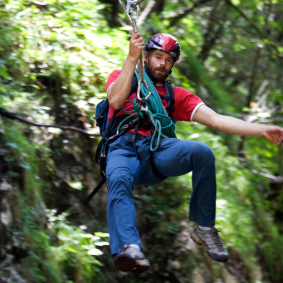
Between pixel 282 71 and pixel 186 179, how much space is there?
3.97m

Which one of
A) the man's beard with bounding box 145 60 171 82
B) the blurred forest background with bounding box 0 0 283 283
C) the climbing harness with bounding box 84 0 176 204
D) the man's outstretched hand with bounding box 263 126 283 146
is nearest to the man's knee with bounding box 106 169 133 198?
the climbing harness with bounding box 84 0 176 204

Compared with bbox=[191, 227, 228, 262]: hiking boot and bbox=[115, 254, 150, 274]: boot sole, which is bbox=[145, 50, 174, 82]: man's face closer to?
bbox=[191, 227, 228, 262]: hiking boot

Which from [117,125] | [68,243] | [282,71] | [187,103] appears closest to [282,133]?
[187,103]

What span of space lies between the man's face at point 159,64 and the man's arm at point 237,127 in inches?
17.6

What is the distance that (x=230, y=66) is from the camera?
1070 centimetres

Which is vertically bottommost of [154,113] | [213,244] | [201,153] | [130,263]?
[213,244]

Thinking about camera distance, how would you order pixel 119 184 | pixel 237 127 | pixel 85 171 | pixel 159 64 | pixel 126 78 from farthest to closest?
pixel 85 171 → pixel 159 64 → pixel 237 127 → pixel 126 78 → pixel 119 184

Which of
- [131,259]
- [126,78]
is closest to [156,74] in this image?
[126,78]

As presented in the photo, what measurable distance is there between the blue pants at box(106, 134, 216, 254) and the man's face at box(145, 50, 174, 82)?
1.78 feet

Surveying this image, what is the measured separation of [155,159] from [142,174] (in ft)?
0.55

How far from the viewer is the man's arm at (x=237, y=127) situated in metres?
3.95

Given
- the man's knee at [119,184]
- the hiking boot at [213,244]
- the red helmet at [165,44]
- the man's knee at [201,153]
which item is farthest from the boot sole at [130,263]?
the red helmet at [165,44]

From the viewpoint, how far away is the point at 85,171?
6.42 metres

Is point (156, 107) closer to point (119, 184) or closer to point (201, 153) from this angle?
point (201, 153)
